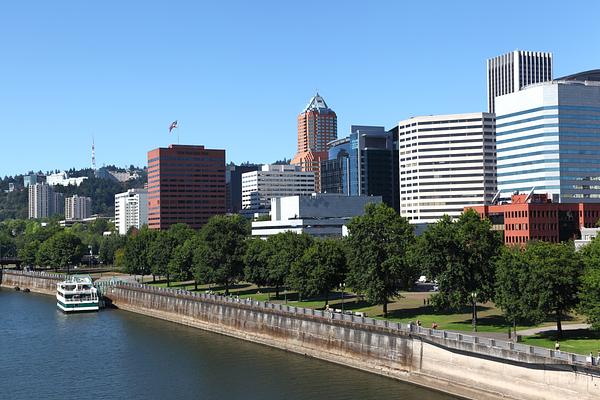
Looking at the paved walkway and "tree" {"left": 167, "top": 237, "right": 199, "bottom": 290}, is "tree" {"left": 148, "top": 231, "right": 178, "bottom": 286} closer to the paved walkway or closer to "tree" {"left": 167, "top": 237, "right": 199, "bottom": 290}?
"tree" {"left": 167, "top": 237, "right": 199, "bottom": 290}

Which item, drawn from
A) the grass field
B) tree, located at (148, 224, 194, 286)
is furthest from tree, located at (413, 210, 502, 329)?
tree, located at (148, 224, 194, 286)

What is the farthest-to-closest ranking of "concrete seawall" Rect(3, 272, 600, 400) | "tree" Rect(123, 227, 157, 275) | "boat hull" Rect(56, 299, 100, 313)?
"tree" Rect(123, 227, 157, 275)
"boat hull" Rect(56, 299, 100, 313)
"concrete seawall" Rect(3, 272, 600, 400)

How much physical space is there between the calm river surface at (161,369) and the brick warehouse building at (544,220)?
81336mm

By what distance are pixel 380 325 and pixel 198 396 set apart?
2351cm

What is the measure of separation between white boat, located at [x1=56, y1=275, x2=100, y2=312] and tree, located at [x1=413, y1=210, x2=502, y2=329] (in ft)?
278

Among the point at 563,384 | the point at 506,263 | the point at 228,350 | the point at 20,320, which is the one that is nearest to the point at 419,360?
the point at 506,263

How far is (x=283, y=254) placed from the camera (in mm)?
129000

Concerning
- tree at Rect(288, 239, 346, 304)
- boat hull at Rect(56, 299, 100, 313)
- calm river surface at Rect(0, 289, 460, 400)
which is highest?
tree at Rect(288, 239, 346, 304)

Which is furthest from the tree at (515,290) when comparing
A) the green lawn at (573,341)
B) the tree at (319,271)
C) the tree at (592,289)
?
the tree at (319,271)

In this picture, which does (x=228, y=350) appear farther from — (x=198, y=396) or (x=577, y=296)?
(x=577, y=296)

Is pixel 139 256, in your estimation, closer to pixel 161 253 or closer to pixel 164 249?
pixel 164 249

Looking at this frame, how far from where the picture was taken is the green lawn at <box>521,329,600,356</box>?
233 feet

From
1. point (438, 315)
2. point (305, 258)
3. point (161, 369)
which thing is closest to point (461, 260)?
point (438, 315)

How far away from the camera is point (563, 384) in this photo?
63062 millimetres
